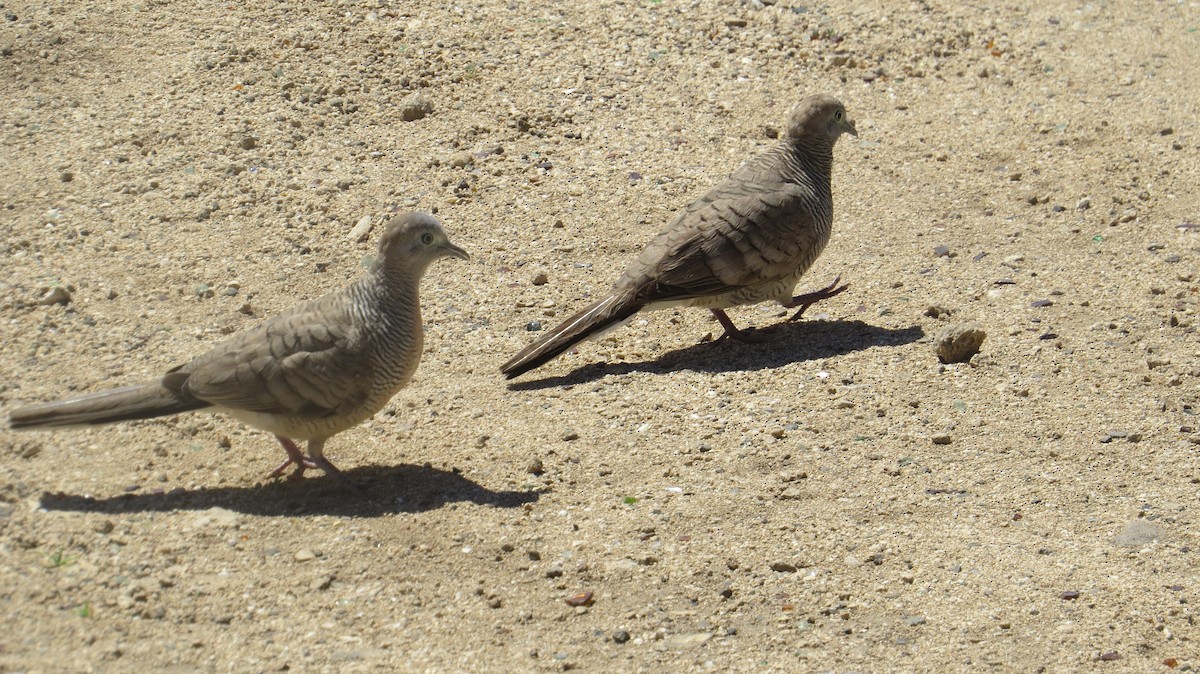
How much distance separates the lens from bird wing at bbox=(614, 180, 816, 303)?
643 cm

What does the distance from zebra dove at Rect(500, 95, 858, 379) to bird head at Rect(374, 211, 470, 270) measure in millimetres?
1022

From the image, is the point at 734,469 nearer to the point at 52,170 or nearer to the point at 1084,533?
the point at 1084,533

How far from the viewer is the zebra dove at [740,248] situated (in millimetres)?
6379

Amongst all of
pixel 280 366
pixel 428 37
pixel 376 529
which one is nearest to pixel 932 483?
pixel 376 529

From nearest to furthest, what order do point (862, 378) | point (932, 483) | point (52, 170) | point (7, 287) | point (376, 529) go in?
point (376, 529) → point (932, 483) → point (862, 378) → point (7, 287) → point (52, 170)

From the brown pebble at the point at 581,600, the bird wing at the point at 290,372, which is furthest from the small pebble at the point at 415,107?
the brown pebble at the point at 581,600

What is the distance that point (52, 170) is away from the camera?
761 centimetres

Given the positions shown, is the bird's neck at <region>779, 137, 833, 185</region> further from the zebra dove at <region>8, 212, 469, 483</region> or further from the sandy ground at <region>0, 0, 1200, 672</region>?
the zebra dove at <region>8, 212, 469, 483</region>

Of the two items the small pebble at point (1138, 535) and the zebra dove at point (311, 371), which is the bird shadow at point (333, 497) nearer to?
the zebra dove at point (311, 371)

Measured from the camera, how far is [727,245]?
649 centimetres

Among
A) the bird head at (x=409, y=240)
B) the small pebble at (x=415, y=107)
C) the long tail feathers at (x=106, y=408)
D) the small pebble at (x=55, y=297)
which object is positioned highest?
the bird head at (x=409, y=240)

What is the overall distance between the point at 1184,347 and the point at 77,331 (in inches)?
224

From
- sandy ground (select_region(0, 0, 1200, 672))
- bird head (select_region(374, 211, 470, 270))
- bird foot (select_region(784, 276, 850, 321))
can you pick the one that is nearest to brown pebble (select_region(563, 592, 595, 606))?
sandy ground (select_region(0, 0, 1200, 672))

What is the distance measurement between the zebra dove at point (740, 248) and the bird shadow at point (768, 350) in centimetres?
12
